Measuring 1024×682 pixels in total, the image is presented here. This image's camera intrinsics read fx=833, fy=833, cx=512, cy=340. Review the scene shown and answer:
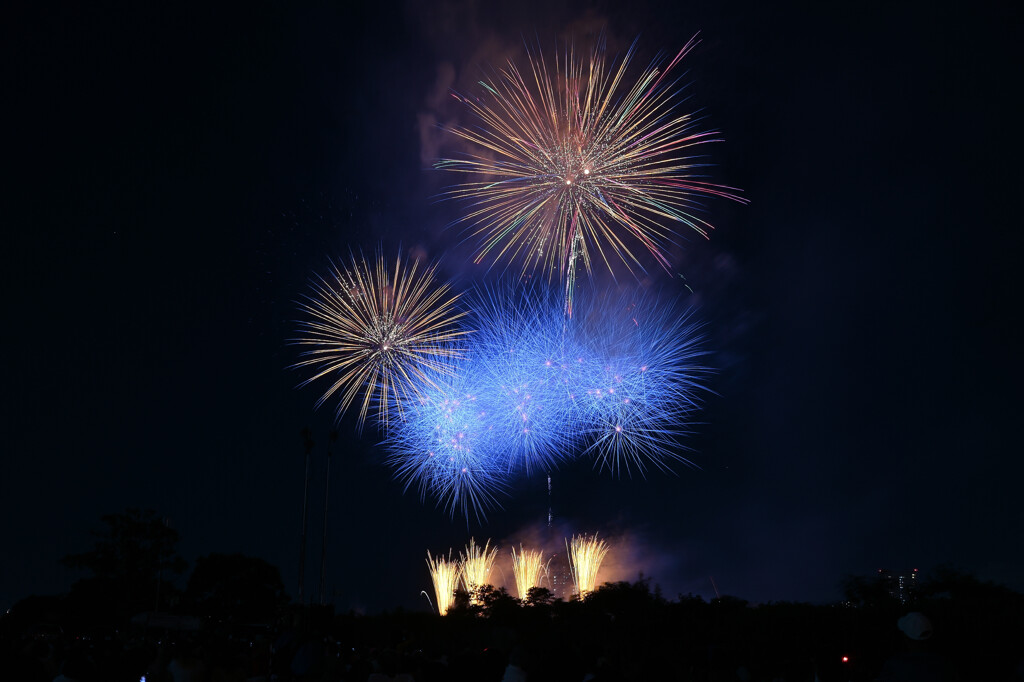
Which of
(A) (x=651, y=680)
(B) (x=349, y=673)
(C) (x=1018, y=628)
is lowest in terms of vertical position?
(A) (x=651, y=680)

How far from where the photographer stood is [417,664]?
9.95 meters

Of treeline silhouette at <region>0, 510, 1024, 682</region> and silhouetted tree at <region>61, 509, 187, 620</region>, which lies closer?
treeline silhouette at <region>0, 510, 1024, 682</region>

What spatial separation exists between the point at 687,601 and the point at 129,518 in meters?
A: 35.4

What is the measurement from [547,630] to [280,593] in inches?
1128

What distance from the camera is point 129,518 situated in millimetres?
53562

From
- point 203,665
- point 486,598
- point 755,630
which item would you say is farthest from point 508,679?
point 486,598

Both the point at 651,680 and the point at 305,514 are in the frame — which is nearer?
the point at 651,680

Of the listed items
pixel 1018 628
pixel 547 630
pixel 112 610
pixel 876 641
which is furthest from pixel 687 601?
pixel 112 610

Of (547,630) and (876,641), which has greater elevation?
(547,630)

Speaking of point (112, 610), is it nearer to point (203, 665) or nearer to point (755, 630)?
point (755, 630)

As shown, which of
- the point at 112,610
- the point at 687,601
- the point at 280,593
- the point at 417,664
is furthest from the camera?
the point at 280,593

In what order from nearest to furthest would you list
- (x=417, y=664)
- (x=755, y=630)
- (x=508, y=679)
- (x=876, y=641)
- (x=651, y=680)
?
(x=651, y=680) < (x=508, y=679) < (x=417, y=664) < (x=876, y=641) < (x=755, y=630)

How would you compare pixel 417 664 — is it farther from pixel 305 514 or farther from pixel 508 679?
pixel 305 514

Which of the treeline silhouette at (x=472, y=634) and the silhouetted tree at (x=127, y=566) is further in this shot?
the silhouetted tree at (x=127, y=566)
